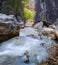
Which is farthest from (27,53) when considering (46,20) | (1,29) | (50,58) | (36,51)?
(46,20)

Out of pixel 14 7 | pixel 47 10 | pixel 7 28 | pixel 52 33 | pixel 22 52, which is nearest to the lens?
pixel 22 52

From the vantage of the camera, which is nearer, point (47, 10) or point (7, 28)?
point (7, 28)

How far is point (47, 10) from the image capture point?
50.2 ft

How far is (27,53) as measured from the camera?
6.12 m

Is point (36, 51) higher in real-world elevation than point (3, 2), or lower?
lower

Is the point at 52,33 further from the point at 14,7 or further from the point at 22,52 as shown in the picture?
the point at 14,7

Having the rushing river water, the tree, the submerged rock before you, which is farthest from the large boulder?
the tree

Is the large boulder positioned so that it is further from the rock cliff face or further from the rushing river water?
the rock cliff face

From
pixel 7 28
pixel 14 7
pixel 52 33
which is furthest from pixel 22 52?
pixel 14 7

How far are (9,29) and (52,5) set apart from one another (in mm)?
7927

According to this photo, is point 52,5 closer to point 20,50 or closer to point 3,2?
point 3,2

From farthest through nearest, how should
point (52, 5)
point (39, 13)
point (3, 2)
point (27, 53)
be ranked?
point (39, 13)
point (52, 5)
point (3, 2)
point (27, 53)

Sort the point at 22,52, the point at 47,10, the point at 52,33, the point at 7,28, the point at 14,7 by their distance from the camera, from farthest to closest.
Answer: the point at 47,10
the point at 14,7
the point at 52,33
the point at 7,28
the point at 22,52

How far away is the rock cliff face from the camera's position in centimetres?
1481
